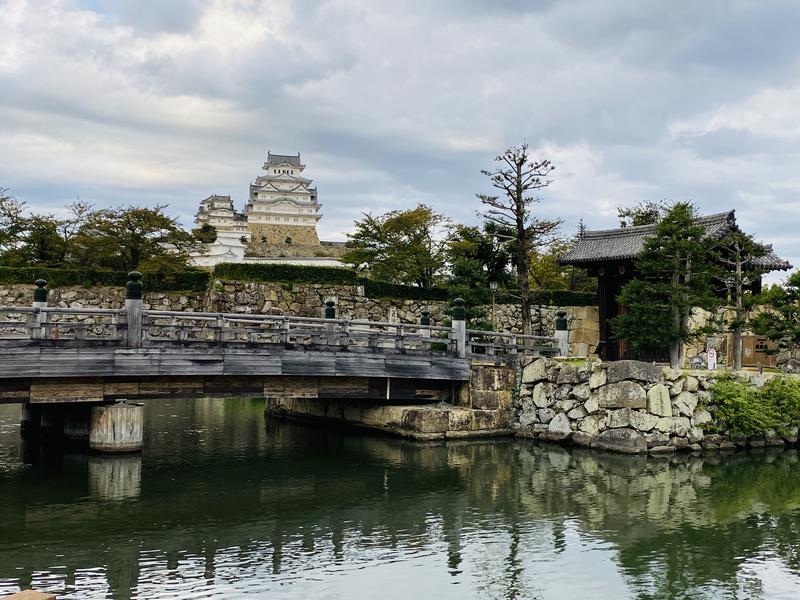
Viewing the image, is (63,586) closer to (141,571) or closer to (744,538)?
(141,571)

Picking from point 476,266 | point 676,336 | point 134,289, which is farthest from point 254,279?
point 676,336

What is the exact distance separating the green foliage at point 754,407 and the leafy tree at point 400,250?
74.6 ft

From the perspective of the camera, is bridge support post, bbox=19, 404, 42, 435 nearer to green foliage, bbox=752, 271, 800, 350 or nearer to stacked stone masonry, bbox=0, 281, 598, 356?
stacked stone masonry, bbox=0, 281, 598, 356

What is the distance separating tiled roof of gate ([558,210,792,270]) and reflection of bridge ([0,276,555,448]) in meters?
8.82

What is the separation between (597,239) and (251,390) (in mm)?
18845

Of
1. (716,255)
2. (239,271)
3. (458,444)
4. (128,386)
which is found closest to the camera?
(128,386)

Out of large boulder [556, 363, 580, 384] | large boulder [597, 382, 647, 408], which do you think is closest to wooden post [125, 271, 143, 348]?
large boulder [556, 363, 580, 384]

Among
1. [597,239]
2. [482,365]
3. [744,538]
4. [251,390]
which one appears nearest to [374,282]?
[597,239]

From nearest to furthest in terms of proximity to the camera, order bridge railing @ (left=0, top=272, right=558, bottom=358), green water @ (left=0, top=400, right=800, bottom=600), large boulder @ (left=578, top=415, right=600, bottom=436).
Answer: green water @ (left=0, top=400, right=800, bottom=600) < bridge railing @ (left=0, top=272, right=558, bottom=358) < large boulder @ (left=578, top=415, right=600, bottom=436)

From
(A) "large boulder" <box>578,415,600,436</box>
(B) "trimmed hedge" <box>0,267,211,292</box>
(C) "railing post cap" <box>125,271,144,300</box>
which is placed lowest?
(A) "large boulder" <box>578,415,600,436</box>

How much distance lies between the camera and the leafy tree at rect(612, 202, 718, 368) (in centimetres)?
2589

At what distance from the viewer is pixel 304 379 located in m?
21.6

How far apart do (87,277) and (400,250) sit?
53.9 feet

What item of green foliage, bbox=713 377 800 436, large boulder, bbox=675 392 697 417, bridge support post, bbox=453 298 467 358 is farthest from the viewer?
bridge support post, bbox=453 298 467 358
